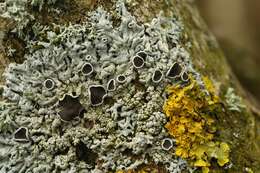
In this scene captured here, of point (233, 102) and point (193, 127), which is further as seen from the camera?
point (233, 102)

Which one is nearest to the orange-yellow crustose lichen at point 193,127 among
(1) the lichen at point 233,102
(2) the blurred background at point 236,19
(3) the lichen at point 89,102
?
(3) the lichen at point 89,102

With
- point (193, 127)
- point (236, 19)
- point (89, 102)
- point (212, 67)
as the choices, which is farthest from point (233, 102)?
point (236, 19)

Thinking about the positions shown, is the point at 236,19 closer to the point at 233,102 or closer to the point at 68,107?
the point at 233,102

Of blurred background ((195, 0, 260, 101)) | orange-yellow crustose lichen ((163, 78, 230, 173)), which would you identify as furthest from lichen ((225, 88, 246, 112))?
blurred background ((195, 0, 260, 101))

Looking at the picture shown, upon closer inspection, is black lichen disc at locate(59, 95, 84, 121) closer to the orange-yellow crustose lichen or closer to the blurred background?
the orange-yellow crustose lichen

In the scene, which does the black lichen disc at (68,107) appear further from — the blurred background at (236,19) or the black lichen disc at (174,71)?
the blurred background at (236,19)

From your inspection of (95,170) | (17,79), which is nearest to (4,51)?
(17,79)
